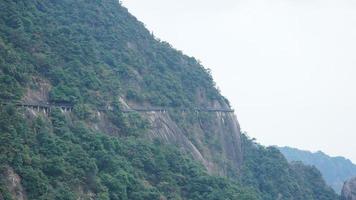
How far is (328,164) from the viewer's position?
155 metres

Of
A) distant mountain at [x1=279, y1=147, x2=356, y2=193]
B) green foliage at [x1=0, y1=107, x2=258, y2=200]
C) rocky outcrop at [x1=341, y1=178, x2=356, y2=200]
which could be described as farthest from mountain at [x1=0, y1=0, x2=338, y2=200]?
distant mountain at [x1=279, y1=147, x2=356, y2=193]

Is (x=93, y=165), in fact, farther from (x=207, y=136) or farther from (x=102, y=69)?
(x=207, y=136)

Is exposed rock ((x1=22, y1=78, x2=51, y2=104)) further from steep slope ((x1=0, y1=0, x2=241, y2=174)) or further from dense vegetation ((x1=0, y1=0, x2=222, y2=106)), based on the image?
dense vegetation ((x1=0, y1=0, x2=222, y2=106))

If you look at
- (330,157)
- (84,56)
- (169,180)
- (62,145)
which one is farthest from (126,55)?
(330,157)

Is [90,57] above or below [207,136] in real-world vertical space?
above

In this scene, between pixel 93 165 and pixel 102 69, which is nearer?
pixel 93 165

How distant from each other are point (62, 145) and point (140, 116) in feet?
51.8

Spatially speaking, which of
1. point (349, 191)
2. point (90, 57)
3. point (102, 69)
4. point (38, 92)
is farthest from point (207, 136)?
point (38, 92)

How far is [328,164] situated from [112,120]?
10953cm

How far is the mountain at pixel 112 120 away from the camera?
41.8m

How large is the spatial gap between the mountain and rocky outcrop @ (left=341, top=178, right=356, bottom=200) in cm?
162

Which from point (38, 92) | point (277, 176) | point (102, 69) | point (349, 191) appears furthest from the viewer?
point (349, 191)

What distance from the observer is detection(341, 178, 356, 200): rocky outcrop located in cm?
7706

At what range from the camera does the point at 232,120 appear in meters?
75.6
